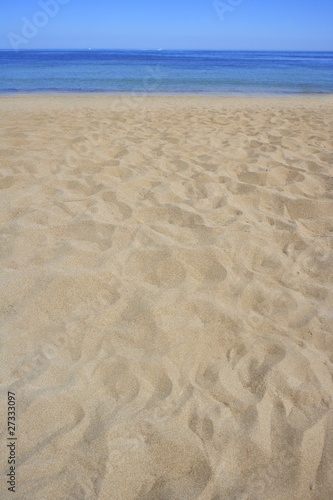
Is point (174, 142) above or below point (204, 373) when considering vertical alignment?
above

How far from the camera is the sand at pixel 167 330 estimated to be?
1.36m

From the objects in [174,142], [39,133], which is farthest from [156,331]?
[39,133]

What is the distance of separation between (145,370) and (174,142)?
3.66 metres

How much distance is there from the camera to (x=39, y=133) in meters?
5.07

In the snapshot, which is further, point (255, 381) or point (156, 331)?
point (156, 331)

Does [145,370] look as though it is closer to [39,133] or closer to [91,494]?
[91,494]

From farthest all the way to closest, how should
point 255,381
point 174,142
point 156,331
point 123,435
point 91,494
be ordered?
point 174,142
point 156,331
point 255,381
point 123,435
point 91,494

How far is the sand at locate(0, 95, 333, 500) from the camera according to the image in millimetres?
1357

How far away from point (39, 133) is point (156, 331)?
410cm

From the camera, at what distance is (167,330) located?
1891 millimetres

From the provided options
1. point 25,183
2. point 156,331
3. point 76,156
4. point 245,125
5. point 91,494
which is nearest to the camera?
point 91,494

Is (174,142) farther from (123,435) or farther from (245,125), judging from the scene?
(123,435)

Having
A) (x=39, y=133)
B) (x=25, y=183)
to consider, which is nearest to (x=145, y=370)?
(x=25, y=183)

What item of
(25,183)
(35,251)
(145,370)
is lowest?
(145,370)
